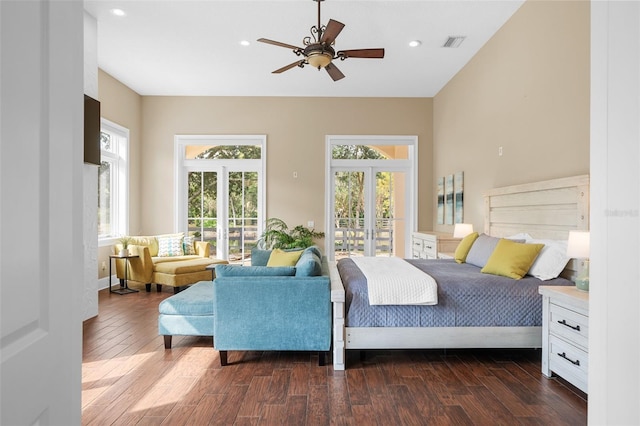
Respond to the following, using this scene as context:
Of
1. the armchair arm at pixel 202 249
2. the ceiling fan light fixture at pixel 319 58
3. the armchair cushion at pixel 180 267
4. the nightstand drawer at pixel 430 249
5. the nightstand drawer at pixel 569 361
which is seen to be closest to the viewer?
the nightstand drawer at pixel 569 361

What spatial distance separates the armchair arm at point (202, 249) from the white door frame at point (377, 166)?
1.97 meters

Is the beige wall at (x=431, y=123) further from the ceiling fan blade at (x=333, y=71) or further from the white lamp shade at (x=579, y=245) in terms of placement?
the ceiling fan blade at (x=333, y=71)

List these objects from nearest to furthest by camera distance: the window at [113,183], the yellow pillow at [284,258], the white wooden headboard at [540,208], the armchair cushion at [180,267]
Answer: the white wooden headboard at [540,208] → the yellow pillow at [284,258] → the armchair cushion at [180,267] → the window at [113,183]

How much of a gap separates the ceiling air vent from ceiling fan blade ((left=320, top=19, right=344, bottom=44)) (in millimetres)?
1951

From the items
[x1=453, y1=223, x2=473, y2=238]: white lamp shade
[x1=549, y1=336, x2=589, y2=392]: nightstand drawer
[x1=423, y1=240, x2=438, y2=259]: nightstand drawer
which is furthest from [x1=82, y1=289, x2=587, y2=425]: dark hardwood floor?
[x1=423, y1=240, x2=438, y2=259]: nightstand drawer

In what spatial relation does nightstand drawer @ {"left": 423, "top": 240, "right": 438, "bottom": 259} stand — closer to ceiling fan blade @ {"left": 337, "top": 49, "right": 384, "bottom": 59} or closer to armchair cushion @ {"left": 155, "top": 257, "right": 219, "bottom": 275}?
ceiling fan blade @ {"left": 337, "top": 49, "right": 384, "bottom": 59}

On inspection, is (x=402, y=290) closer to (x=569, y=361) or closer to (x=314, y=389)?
(x=314, y=389)

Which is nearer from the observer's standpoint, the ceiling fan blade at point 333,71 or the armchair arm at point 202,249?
the ceiling fan blade at point 333,71

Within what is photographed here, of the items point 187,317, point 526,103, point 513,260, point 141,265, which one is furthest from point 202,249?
point 526,103

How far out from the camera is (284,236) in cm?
638

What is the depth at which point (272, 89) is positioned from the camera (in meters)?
6.29

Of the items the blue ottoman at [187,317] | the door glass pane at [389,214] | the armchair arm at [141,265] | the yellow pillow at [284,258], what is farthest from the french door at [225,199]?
the blue ottoman at [187,317]

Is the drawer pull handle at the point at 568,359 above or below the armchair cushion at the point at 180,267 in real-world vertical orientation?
below

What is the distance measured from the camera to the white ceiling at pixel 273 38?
3.91 metres
